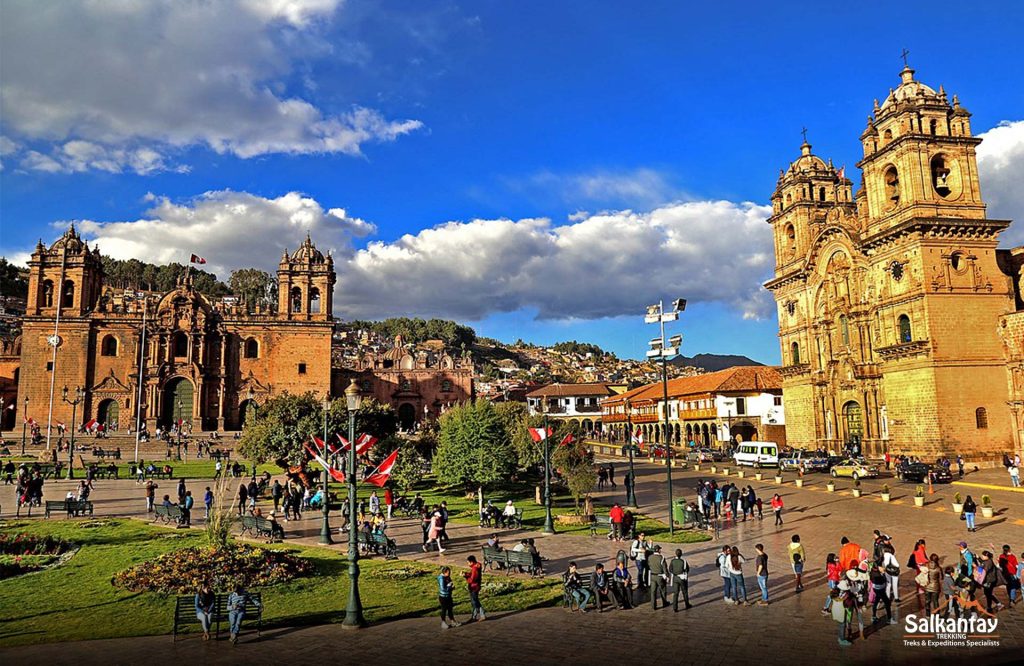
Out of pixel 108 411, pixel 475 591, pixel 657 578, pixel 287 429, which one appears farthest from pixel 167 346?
pixel 657 578

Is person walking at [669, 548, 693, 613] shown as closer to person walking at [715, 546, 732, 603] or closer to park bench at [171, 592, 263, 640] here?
person walking at [715, 546, 732, 603]

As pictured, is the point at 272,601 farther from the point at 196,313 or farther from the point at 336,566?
the point at 196,313

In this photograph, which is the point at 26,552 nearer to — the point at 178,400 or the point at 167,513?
the point at 167,513

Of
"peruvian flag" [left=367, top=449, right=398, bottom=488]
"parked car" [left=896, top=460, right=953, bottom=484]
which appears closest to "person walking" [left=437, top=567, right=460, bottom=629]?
"peruvian flag" [left=367, top=449, right=398, bottom=488]

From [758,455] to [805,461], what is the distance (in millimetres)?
3649

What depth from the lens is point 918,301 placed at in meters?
41.0

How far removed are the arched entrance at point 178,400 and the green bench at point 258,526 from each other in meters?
43.1

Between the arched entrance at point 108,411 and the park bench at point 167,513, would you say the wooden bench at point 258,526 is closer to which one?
the park bench at point 167,513

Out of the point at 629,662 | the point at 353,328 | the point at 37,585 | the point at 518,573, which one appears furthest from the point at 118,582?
the point at 353,328

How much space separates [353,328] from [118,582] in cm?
17974

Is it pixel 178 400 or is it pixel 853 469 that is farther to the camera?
pixel 178 400

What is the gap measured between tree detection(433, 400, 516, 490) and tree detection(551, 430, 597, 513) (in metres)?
2.88

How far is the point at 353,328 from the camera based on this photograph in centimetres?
19138

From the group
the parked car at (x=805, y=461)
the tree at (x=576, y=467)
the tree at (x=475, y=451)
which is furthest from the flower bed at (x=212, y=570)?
the parked car at (x=805, y=461)
